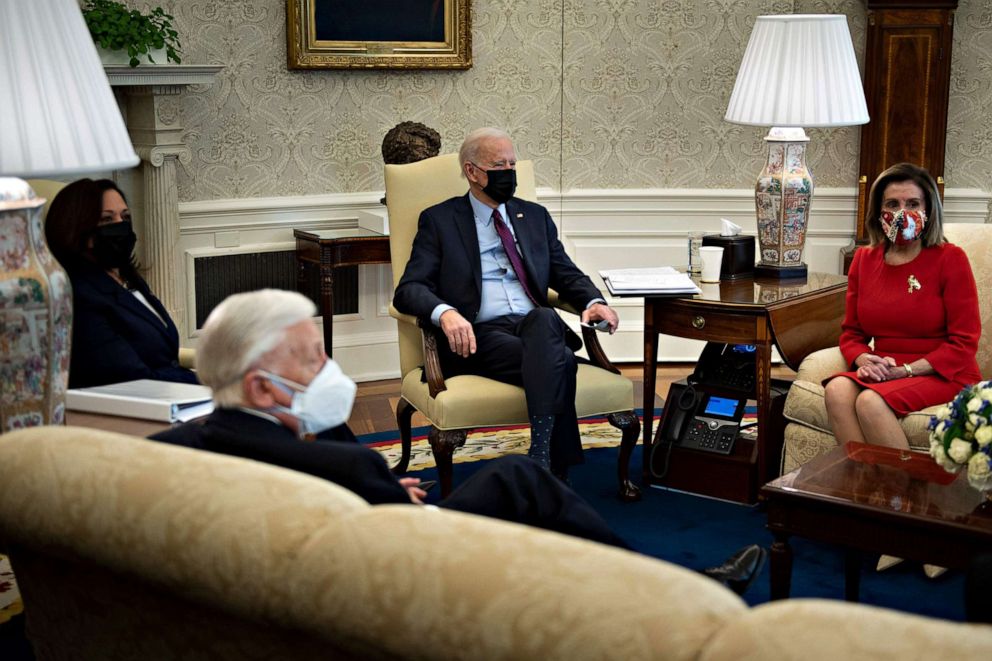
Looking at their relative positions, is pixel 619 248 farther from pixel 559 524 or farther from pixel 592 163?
pixel 559 524

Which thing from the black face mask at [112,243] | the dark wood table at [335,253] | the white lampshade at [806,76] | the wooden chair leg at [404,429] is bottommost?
the wooden chair leg at [404,429]

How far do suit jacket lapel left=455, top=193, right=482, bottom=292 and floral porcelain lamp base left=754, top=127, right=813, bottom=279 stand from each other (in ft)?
3.26

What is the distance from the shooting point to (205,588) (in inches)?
57.3

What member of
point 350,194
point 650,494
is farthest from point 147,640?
point 350,194

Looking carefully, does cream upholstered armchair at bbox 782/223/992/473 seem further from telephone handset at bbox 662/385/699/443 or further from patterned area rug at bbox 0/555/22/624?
patterned area rug at bbox 0/555/22/624

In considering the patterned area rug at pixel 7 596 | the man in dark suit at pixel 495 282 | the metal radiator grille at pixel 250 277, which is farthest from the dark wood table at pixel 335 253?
the patterned area rug at pixel 7 596

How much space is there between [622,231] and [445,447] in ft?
7.87

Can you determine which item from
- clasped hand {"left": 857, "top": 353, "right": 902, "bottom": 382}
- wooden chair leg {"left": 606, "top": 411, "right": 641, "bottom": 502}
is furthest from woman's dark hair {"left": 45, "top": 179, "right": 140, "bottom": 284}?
clasped hand {"left": 857, "top": 353, "right": 902, "bottom": 382}

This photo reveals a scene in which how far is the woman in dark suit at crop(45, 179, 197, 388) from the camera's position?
2.91 metres

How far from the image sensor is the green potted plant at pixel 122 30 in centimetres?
442

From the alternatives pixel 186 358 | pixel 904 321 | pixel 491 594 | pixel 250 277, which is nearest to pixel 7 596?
pixel 186 358

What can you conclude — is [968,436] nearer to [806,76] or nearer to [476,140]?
[806,76]

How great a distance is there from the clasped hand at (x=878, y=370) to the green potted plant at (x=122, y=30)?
2.84m

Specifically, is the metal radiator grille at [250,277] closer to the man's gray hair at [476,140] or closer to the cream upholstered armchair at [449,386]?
the cream upholstered armchair at [449,386]
